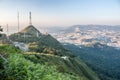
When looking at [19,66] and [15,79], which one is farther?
[19,66]

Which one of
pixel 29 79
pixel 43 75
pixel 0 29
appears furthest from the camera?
pixel 0 29

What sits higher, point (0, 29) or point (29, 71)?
point (0, 29)

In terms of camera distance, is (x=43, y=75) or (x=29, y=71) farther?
(x=43, y=75)

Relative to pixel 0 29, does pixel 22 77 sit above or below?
below

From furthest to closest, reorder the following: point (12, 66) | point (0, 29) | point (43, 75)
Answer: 1. point (0, 29)
2. point (43, 75)
3. point (12, 66)

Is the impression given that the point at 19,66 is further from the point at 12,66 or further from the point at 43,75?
the point at 43,75

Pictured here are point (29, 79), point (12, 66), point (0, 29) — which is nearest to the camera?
point (29, 79)

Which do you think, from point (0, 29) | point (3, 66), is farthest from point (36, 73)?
point (0, 29)

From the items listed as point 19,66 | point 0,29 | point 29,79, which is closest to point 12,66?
point 19,66

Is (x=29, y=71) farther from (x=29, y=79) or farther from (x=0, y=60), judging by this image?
(x=0, y=60)
